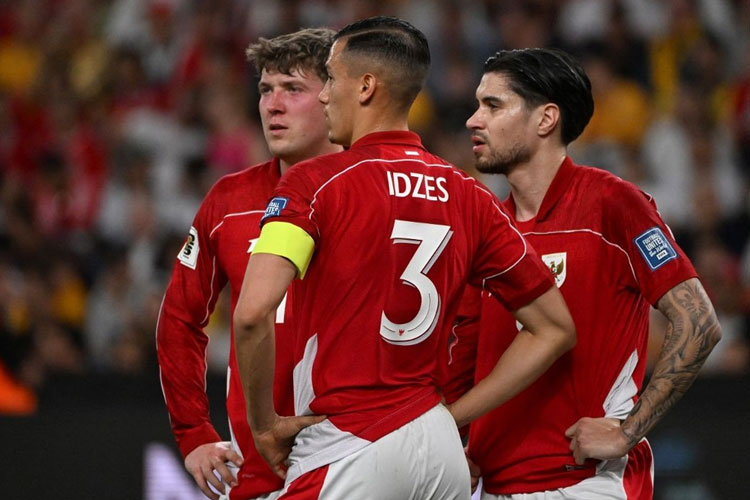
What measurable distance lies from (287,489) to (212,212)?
1302 mm

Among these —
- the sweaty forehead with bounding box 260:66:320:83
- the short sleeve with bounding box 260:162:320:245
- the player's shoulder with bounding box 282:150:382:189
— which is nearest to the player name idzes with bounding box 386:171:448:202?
the player's shoulder with bounding box 282:150:382:189

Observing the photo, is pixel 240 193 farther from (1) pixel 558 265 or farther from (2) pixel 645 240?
(2) pixel 645 240

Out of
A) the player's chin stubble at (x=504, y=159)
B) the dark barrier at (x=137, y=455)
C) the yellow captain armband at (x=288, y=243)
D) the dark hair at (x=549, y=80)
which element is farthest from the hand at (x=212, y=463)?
the dark barrier at (x=137, y=455)

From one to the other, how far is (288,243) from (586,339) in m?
1.27

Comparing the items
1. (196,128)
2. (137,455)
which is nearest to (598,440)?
(137,455)

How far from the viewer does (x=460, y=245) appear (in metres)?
3.71

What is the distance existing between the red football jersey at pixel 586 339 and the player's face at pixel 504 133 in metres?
0.29

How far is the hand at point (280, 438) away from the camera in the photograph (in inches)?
142

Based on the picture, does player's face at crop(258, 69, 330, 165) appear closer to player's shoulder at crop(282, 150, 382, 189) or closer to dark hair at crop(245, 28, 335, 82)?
dark hair at crop(245, 28, 335, 82)

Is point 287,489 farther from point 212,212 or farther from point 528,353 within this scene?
point 212,212

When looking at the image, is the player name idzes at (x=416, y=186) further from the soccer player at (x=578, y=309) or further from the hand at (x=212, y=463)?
the hand at (x=212, y=463)

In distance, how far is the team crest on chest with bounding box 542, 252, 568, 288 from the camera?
4.21 meters

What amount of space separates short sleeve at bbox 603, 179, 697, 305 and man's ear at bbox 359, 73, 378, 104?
0.97 metres

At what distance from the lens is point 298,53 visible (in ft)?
15.0
